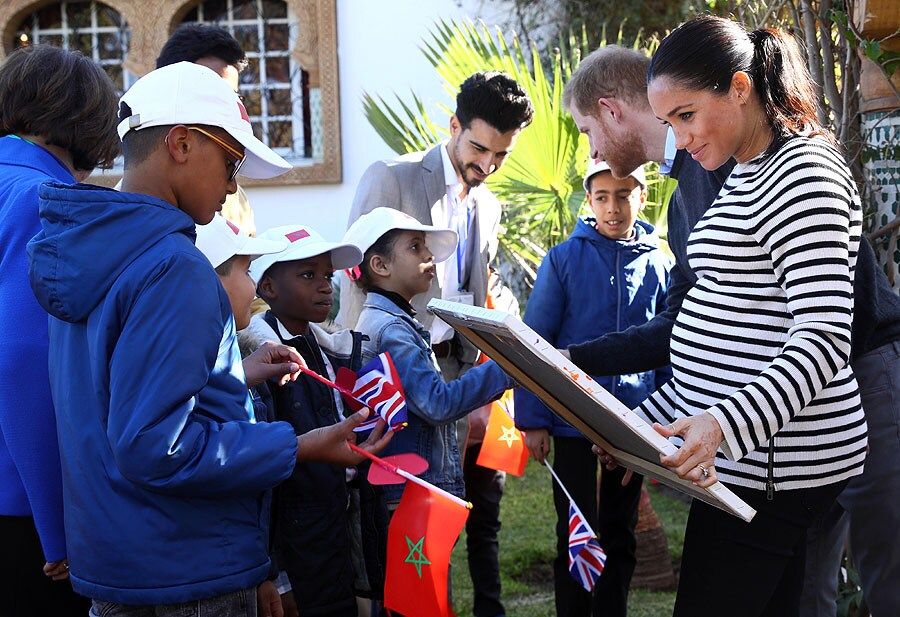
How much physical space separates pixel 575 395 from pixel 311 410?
1.13m

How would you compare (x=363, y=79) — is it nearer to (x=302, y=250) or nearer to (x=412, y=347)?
(x=412, y=347)

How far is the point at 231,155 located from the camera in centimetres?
222

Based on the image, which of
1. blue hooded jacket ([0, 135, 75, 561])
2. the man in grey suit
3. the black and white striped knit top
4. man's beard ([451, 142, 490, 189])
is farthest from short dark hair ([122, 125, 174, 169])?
man's beard ([451, 142, 490, 189])

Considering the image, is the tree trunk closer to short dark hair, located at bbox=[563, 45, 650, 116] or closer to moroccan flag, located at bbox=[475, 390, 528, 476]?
moroccan flag, located at bbox=[475, 390, 528, 476]

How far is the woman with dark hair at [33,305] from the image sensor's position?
2422 millimetres

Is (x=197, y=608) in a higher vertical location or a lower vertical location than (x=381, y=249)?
lower

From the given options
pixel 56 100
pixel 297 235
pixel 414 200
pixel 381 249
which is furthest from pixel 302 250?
pixel 414 200

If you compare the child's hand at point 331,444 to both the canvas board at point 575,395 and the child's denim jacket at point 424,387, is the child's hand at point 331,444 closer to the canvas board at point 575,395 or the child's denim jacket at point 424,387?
the canvas board at point 575,395

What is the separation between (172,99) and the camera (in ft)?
7.04

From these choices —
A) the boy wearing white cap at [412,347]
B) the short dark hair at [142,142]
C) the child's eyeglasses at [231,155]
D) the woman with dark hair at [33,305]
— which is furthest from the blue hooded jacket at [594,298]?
the short dark hair at [142,142]

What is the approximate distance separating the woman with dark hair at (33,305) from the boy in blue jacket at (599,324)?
192 centimetres

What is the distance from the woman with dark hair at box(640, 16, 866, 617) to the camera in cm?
217

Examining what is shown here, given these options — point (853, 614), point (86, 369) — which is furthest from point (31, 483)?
point (853, 614)

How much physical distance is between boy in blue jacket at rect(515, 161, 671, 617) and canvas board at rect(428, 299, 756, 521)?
1362mm
